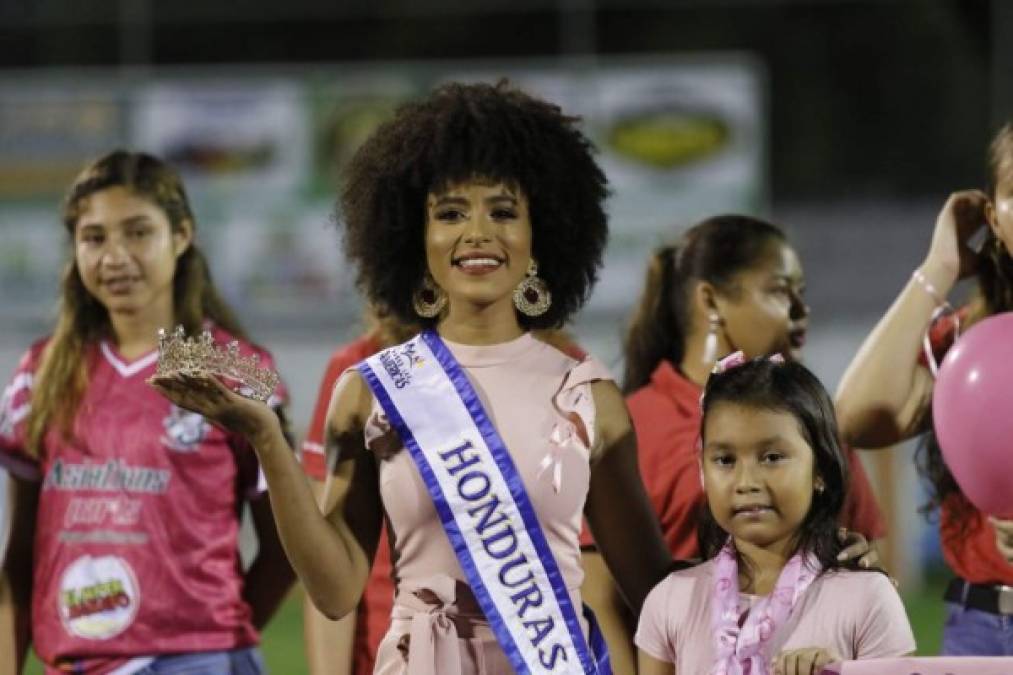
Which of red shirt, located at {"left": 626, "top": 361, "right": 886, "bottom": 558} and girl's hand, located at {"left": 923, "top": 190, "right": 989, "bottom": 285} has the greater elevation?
girl's hand, located at {"left": 923, "top": 190, "right": 989, "bottom": 285}

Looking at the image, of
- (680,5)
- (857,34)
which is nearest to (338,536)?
(680,5)

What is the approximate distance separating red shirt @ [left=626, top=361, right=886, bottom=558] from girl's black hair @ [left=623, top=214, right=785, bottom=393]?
0.60 ft

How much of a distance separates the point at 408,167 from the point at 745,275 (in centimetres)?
107

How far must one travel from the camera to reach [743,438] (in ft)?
10.5

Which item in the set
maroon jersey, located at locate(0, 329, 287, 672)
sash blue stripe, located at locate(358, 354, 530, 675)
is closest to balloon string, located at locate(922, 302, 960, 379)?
sash blue stripe, located at locate(358, 354, 530, 675)

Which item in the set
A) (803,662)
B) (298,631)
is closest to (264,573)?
(803,662)

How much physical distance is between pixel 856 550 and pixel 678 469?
2.22 ft

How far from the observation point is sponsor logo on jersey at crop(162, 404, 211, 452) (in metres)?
4.09

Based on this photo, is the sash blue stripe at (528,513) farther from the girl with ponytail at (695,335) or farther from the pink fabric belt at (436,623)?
the girl with ponytail at (695,335)

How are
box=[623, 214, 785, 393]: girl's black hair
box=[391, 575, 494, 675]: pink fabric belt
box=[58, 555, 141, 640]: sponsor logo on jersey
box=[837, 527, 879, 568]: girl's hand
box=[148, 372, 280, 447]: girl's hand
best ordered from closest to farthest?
box=[148, 372, 280, 447]: girl's hand → box=[391, 575, 494, 675]: pink fabric belt → box=[837, 527, 879, 568]: girl's hand → box=[58, 555, 141, 640]: sponsor logo on jersey → box=[623, 214, 785, 393]: girl's black hair

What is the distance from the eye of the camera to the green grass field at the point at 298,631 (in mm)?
8953

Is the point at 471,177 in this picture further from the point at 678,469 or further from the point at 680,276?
the point at 680,276

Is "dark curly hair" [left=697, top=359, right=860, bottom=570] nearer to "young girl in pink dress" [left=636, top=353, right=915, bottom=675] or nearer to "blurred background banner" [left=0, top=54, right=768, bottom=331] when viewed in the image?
"young girl in pink dress" [left=636, top=353, right=915, bottom=675]

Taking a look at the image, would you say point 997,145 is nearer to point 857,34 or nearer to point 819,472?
point 819,472
